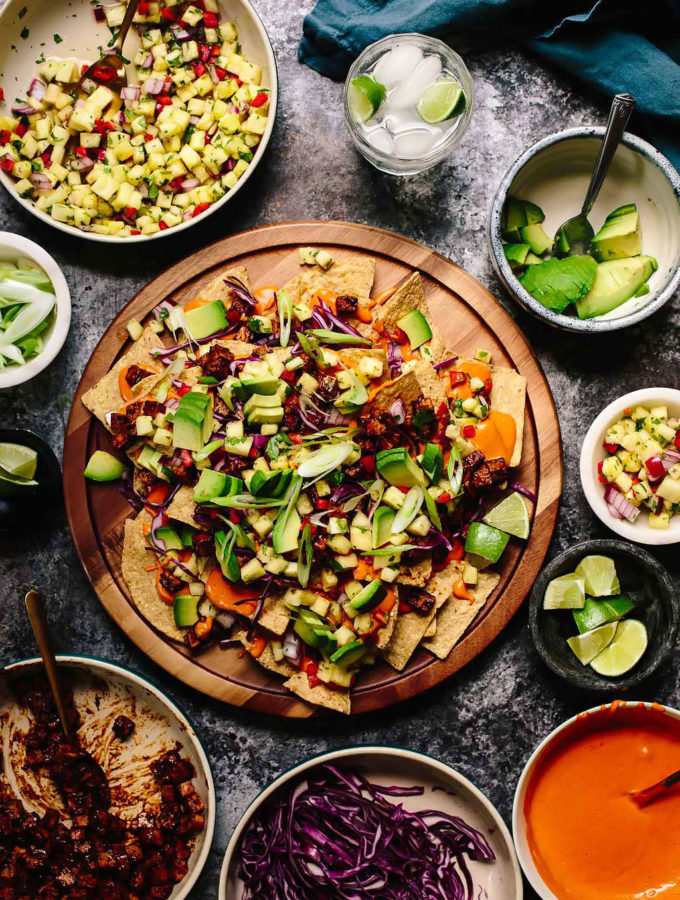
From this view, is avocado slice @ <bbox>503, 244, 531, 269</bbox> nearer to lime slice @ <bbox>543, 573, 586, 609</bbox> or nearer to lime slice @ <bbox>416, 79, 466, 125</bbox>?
lime slice @ <bbox>416, 79, 466, 125</bbox>

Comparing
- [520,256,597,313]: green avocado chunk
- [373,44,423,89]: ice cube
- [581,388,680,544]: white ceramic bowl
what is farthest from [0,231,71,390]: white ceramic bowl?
[581,388,680,544]: white ceramic bowl

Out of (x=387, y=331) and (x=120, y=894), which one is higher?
(x=387, y=331)

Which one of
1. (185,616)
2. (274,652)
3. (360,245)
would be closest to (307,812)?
(274,652)

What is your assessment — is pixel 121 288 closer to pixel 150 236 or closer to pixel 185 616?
pixel 150 236

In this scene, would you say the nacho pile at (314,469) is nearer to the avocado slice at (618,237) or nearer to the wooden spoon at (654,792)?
the avocado slice at (618,237)

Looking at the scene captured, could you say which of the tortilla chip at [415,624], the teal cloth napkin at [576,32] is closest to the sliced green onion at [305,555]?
the tortilla chip at [415,624]
